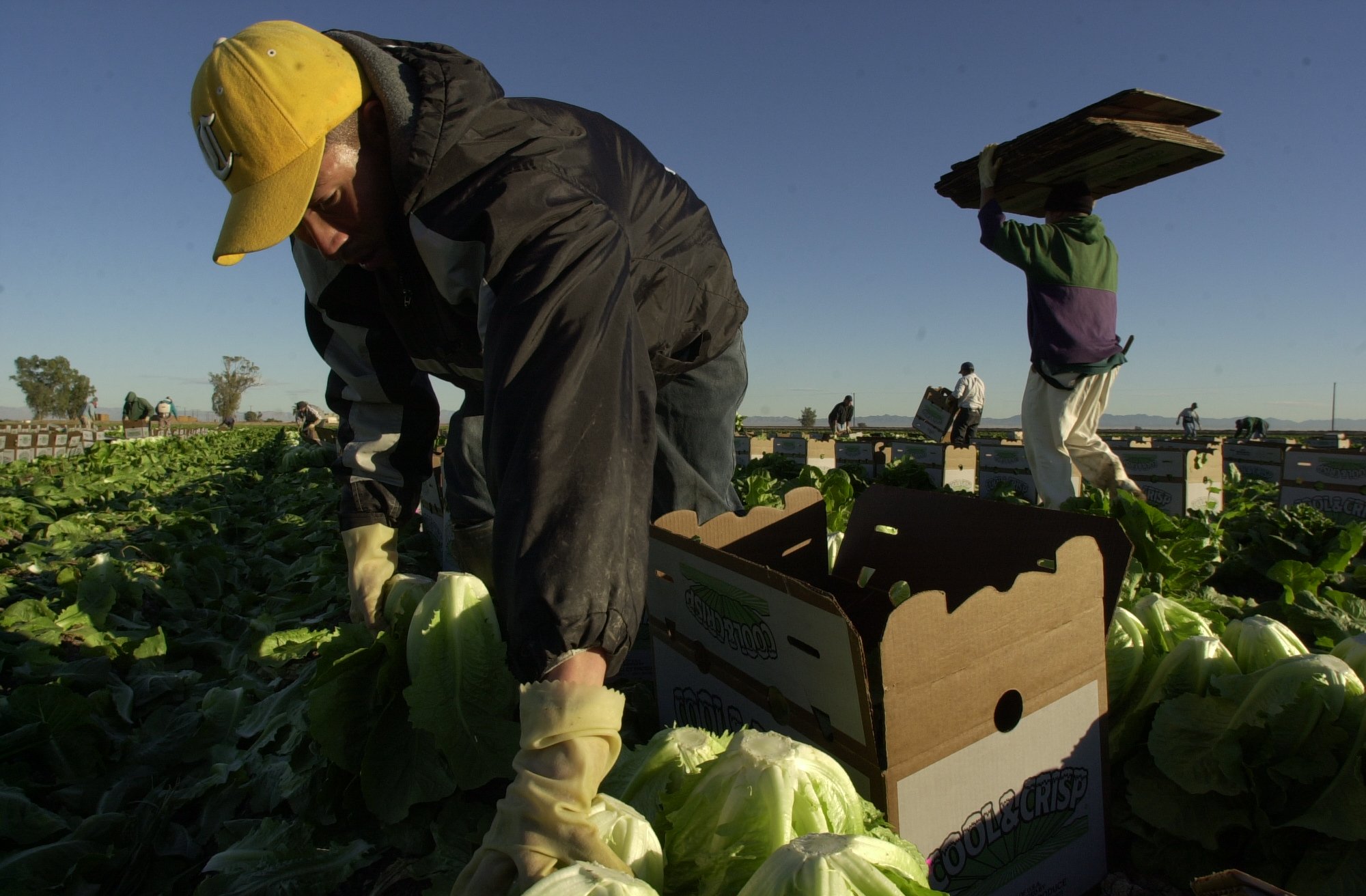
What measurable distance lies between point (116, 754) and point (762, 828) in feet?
8.59

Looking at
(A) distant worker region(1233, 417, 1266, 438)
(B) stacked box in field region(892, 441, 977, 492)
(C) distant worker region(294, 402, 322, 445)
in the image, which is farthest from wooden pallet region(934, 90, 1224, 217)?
(A) distant worker region(1233, 417, 1266, 438)

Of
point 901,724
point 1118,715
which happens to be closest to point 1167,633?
point 1118,715

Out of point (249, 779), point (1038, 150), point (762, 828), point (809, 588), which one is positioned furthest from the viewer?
point (1038, 150)

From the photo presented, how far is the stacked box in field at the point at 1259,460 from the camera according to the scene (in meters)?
9.94

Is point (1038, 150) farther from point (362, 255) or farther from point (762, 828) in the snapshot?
point (762, 828)

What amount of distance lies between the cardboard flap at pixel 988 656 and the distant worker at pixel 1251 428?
2230 centimetres

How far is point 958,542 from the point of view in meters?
2.47

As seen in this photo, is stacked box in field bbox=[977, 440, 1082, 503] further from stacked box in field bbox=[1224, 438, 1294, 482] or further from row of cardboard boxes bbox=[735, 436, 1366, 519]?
stacked box in field bbox=[1224, 438, 1294, 482]

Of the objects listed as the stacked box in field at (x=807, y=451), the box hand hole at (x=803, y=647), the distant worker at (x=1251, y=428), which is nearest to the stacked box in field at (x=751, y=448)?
the stacked box in field at (x=807, y=451)

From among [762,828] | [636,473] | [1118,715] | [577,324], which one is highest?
[577,324]

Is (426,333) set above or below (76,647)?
above

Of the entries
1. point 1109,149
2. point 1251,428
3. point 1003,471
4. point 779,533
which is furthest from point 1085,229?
point 1251,428

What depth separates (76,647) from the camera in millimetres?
3592

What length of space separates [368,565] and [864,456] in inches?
380
